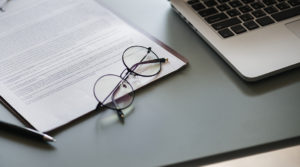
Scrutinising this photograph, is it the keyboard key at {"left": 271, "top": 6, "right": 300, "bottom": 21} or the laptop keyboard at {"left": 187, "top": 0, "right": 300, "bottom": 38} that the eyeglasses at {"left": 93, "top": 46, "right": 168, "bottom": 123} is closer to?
the laptop keyboard at {"left": 187, "top": 0, "right": 300, "bottom": 38}

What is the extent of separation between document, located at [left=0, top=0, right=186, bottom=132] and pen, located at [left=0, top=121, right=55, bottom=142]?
0.01m

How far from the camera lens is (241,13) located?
2.40 ft

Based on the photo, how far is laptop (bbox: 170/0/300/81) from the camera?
643mm

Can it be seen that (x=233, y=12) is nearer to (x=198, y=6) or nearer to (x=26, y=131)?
(x=198, y=6)

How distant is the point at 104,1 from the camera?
814mm

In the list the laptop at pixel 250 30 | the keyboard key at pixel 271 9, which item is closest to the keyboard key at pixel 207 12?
the laptop at pixel 250 30

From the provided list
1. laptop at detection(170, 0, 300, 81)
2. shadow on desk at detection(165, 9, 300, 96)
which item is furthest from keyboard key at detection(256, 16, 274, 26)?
shadow on desk at detection(165, 9, 300, 96)

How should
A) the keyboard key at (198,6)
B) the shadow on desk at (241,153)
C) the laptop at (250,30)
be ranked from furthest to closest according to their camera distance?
the keyboard key at (198,6), the laptop at (250,30), the shadow on desk at (241,153)

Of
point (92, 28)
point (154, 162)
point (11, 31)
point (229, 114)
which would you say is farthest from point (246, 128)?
point (11, 31)

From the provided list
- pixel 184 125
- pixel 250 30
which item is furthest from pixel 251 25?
pixel 184 125

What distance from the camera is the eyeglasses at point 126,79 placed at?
61 centimetres

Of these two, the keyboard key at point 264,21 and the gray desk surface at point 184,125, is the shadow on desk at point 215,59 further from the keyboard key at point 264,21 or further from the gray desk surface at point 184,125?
the keyboard key at point 264,21

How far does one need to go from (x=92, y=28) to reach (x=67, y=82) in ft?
0.50

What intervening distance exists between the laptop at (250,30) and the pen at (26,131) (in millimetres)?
341
